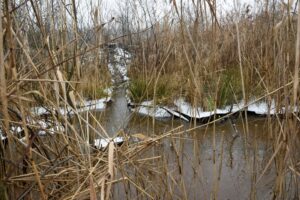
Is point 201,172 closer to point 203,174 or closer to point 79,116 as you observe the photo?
point 203,174

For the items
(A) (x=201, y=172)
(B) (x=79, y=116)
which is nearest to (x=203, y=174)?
(A) (x=201, y=172)

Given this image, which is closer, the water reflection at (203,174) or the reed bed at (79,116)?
the reed bed at (79,116)

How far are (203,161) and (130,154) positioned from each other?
1.10 meters

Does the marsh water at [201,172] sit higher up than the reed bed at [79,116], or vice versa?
the reed bed at [79,116]

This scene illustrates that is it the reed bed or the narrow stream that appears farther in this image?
the narrow stream

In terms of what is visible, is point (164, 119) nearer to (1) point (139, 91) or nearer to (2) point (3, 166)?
(1) point (139, 91)

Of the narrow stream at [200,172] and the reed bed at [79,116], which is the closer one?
the reed bed at [79,116]

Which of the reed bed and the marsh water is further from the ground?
the reed bed

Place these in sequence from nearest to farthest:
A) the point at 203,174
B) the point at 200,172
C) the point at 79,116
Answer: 1. the point at 79,116
2. the point at 200,172
3. the point at 203,174

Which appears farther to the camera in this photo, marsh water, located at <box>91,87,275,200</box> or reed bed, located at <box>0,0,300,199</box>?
marsh water, located at <box>91,87,275,200</box>

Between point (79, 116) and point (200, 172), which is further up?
point (79, 116)

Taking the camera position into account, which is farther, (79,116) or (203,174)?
(203,174)

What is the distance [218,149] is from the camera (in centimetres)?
217

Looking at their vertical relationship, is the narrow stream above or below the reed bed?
below
